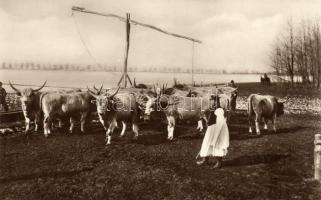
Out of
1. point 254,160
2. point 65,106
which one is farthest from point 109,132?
point 254,160

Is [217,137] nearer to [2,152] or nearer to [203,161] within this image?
[203,161]

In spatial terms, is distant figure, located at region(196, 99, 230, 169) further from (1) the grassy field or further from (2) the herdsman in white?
(1) the grassy field

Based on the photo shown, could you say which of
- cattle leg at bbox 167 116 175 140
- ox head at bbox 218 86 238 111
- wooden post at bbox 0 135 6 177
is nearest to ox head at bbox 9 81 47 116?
wooden post at bbox 0 135 6 177

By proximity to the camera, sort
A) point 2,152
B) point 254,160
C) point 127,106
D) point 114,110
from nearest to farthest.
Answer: point 254,160 → point 2,152 → point 114,110 → point 127,106

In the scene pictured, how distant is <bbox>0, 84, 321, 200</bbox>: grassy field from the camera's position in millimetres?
9344

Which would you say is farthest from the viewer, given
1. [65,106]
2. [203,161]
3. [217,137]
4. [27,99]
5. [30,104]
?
[65,106]

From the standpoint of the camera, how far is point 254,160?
12453 mm

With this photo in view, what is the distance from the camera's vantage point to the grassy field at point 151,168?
30.7 feet

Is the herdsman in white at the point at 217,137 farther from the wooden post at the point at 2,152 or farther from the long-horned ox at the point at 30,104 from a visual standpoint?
the long-horned ox at the point at 30,104

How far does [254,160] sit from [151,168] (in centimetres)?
321

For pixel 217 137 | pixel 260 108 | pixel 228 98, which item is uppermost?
pixel 228 98

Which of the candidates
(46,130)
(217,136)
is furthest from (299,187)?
(46,130)

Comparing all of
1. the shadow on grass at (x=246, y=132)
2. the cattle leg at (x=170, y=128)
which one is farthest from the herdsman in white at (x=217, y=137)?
the shadow on grass at (x=246, y=132)

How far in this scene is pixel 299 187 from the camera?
388 inches
